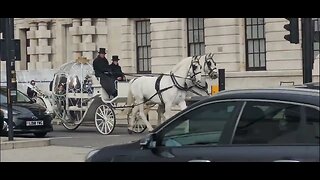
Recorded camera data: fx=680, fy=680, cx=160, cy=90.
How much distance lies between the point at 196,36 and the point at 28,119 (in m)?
11.5

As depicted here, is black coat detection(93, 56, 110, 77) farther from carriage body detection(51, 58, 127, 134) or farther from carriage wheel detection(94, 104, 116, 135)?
carriage wheel detection(94, 104, 116, 135)

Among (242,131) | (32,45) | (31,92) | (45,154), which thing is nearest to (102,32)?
(32,45)

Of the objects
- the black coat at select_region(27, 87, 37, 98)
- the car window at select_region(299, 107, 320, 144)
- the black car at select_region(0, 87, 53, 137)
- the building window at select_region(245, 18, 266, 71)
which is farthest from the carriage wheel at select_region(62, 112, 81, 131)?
the car window at select_region(299, 107, 320, 144)

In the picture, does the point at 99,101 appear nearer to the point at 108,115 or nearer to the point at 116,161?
the point at 108,115

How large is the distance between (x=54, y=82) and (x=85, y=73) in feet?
3.59

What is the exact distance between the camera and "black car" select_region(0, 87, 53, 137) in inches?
756

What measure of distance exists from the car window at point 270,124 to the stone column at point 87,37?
86.8ft

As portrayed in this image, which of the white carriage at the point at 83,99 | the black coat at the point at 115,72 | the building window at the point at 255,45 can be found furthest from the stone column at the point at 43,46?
the black coat at the point at 115,72

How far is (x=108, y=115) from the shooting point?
66.7 ft

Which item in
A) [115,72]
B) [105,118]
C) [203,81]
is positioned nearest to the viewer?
[203,81]

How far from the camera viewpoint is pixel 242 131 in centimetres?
642

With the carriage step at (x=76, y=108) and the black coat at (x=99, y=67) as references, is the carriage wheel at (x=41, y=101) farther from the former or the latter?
the black coat at (x=99, y=67)

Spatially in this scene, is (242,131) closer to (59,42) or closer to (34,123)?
(34,123)
